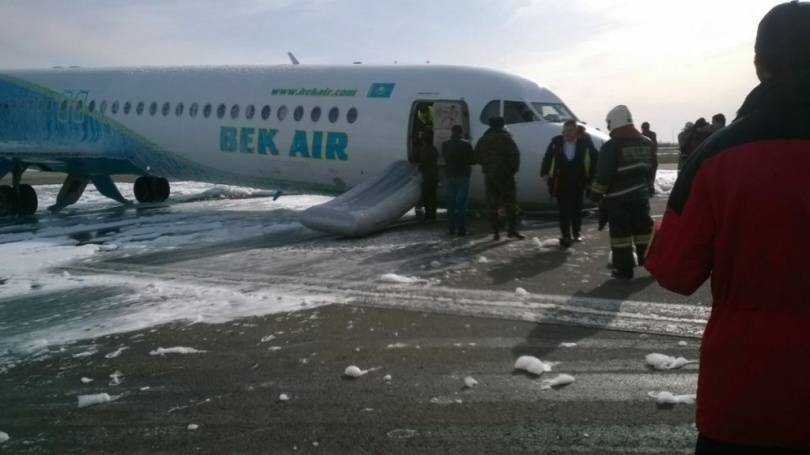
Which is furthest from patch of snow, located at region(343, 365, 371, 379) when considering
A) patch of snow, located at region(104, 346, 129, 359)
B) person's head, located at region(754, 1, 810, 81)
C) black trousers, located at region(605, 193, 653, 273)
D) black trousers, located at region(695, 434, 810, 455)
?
black trousers, located at region(605, 193, 653, 273)

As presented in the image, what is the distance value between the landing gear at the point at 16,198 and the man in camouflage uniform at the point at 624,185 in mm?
14902

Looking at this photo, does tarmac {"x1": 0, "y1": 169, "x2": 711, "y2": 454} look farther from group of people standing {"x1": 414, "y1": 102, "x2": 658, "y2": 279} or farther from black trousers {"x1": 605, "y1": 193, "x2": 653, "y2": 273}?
group of people standing {"x1": 414, "y1": 102, "x2": 658, "y2": 279}

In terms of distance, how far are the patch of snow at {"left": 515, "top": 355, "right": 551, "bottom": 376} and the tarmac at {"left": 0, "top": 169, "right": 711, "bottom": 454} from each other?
7 centimetres

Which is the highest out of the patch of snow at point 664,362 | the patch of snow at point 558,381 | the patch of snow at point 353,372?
the patch of snow at point 664,362

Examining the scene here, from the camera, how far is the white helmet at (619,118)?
8578mm

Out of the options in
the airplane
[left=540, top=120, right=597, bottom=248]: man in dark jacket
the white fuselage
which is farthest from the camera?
the white fuselage

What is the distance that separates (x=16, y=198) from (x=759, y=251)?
1923 cm

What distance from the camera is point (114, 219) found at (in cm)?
1719

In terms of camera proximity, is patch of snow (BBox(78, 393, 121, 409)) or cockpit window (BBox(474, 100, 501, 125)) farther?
cockpit window (BBox(474, 100, 501, 125))

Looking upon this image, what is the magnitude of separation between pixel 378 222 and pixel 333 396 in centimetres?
779

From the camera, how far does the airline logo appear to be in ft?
47.5

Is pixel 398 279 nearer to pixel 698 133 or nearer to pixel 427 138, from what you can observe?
pixel 427 138

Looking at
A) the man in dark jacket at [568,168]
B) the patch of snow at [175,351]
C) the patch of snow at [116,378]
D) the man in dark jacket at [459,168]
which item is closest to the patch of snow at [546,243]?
the man in dark jacket at [568,168]

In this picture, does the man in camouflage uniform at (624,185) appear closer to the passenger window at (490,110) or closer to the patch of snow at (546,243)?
the patch of snow at (546,243)
